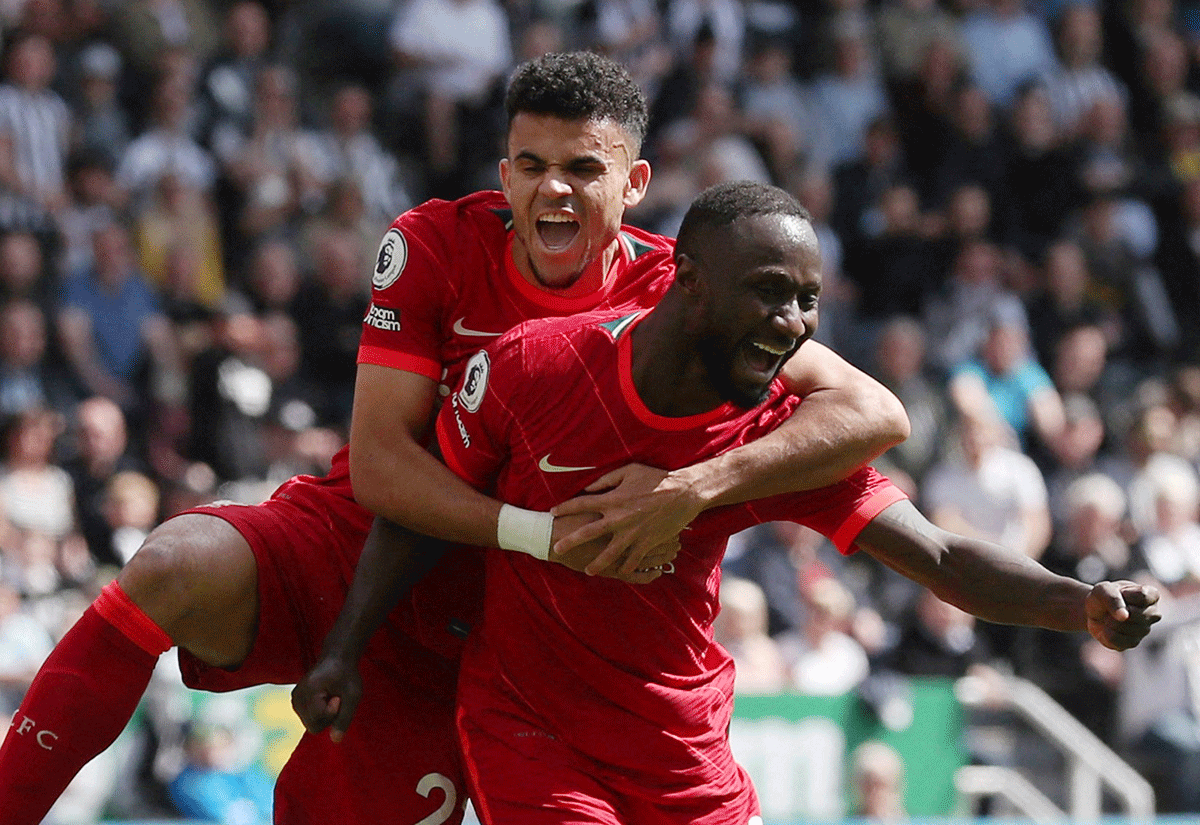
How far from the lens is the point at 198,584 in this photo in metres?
3.77

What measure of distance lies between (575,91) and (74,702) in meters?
1.68

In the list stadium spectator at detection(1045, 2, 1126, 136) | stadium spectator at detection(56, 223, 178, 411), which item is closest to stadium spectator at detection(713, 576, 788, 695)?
stadium spectator at detection(56, 223, 178, 411)

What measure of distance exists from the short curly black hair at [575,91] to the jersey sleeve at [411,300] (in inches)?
13.3

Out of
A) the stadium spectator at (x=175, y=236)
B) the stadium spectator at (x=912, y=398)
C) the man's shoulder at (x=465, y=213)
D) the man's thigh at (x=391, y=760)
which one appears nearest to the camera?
the man's shoulder at (x=465, y=213)

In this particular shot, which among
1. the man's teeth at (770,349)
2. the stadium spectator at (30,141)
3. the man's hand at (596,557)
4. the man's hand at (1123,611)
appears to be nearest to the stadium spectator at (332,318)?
the stadium spectator at (30,141)

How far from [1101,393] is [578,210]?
7495 mm

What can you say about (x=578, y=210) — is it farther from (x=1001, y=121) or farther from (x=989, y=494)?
(x=1001, y=121)

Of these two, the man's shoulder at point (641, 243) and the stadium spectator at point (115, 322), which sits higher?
the man's shoulder at point (641, 243)

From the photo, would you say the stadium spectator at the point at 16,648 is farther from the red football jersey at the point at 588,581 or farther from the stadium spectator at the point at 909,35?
the stadium spectator at the point at 909,35

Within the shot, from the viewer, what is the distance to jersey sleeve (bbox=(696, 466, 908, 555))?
149 inches

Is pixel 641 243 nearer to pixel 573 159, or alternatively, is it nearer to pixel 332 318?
pixel 573 159

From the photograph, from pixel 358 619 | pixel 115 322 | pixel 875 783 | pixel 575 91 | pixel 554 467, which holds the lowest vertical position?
pixel 875 783

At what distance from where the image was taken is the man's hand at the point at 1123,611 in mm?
3527

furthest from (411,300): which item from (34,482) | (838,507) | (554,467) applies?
(34,482)
